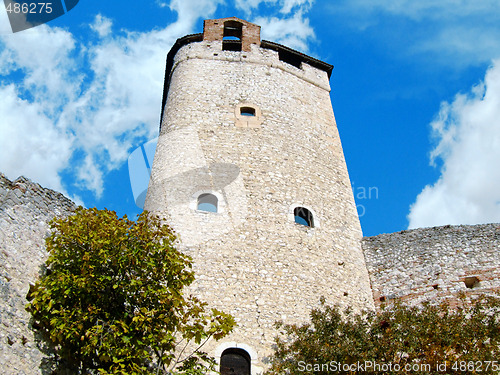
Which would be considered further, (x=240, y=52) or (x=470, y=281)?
(x=240, y=52)

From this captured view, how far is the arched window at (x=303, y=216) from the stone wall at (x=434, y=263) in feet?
5.14

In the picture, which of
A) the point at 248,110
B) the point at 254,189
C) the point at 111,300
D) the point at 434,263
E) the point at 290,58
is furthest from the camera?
the point at 290,58

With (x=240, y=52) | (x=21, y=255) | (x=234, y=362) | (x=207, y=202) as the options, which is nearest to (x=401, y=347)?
(x=234, y=362)

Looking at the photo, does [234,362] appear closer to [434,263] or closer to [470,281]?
A: [434,263]

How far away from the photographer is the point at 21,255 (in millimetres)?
7531

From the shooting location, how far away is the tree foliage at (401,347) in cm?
680

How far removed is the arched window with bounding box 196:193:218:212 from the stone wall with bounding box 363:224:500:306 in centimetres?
377

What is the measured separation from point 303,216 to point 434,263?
3.08 meters

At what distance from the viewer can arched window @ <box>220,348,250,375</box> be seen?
867cm

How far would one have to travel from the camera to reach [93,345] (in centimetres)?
665

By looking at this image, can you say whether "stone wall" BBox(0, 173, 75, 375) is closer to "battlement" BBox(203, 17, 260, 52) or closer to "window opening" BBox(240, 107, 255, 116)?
"window opening" BBox(240, 107, 255, 116)

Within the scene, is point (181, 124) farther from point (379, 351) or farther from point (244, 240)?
point (379, 351)

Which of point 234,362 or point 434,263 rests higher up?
point 434,263

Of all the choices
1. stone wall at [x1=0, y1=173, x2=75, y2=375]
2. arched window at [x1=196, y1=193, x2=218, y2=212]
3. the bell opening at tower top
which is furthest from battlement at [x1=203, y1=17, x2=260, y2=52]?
stone wall at [x1=0, y1=173, x2=75, y2=375]
